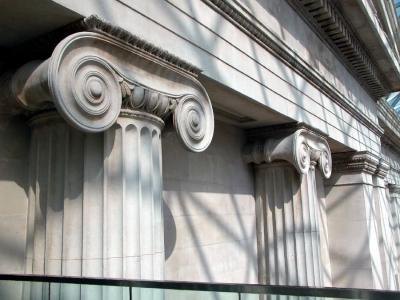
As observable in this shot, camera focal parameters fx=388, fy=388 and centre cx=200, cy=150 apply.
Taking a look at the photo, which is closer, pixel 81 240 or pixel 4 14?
pixel 4 14

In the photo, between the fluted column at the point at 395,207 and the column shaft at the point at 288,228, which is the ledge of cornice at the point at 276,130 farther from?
the fluted column at the point at 395,207

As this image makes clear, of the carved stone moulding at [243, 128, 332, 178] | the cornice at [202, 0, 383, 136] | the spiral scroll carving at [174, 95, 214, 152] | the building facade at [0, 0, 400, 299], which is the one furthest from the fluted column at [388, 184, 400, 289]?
the spiral scroll carving at [174, 95, 214, 152]

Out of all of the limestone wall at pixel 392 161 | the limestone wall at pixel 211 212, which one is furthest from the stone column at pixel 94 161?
the limestone wall at pixel 392 161

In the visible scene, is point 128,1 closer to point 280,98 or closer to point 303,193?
point 280,98

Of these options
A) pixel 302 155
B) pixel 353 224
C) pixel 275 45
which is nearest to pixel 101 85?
pixel 275 45

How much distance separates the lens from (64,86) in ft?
8.25

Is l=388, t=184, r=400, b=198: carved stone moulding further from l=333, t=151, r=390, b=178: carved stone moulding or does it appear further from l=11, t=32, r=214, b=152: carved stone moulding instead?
l=11, t=32, r=214, b=152: carved stone moulding

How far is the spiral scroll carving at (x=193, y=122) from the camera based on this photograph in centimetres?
Answer: 346

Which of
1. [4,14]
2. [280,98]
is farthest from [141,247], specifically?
[280,98]

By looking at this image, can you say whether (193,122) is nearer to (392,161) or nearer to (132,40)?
(132,40)

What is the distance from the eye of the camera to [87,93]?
2650 millimetres

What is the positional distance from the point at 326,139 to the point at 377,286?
14.6 ft

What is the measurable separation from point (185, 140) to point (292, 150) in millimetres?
3544

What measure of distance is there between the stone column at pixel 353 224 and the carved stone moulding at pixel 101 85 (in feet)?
26.1
